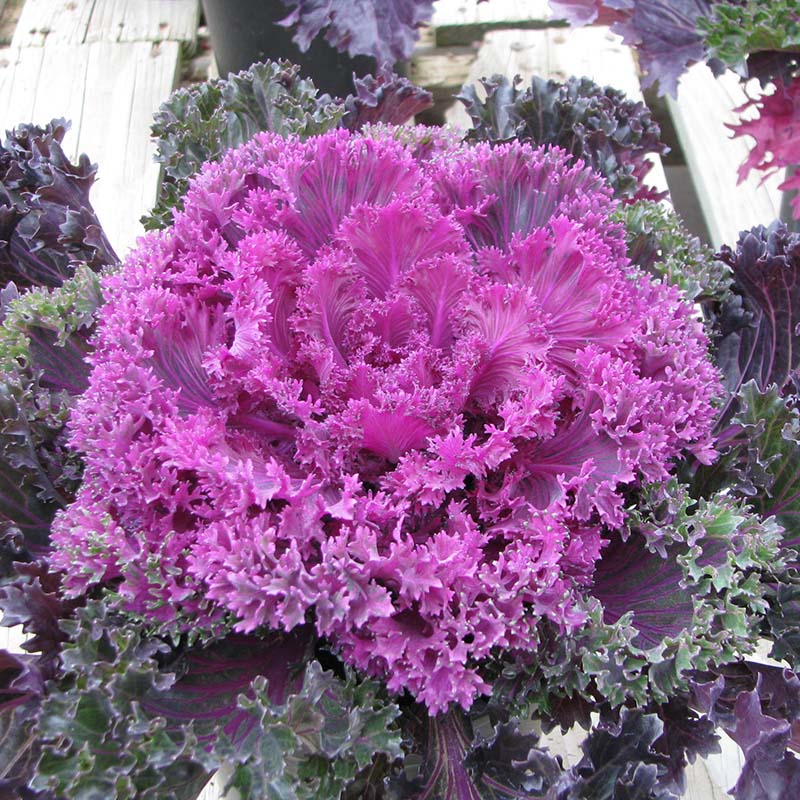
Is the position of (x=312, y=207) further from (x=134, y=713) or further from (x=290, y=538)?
(x=134, y=713)

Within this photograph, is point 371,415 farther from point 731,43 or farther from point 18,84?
point 18,84

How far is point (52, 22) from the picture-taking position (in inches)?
105

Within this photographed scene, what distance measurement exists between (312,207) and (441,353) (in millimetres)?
227

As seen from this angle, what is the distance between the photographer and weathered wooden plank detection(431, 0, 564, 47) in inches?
99.8

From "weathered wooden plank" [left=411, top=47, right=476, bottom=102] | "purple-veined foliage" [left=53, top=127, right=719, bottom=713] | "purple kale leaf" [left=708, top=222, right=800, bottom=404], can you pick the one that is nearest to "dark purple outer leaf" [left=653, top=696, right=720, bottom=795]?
"purple-veined foliage" [left=53, top=127, right=719, bottom=713]

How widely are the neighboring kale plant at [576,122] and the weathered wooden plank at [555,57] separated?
950 mm

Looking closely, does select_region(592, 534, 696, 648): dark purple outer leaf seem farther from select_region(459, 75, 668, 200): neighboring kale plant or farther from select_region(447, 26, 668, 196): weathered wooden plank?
select_region(447, 26, 668, 196): weathered wooden plank

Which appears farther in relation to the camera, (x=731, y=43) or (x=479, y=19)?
(x=479, y=19)

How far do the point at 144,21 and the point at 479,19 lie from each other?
977mm

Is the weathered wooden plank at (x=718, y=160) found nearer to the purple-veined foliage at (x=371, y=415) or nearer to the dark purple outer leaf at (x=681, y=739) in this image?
the purple-veined foliage at (x=371, y=415)

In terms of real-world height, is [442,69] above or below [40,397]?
above

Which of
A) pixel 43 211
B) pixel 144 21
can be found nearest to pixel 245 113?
pixel 43 211

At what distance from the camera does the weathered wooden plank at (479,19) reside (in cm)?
254

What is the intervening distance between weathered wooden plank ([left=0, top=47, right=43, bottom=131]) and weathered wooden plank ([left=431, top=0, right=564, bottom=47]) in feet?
3.65
